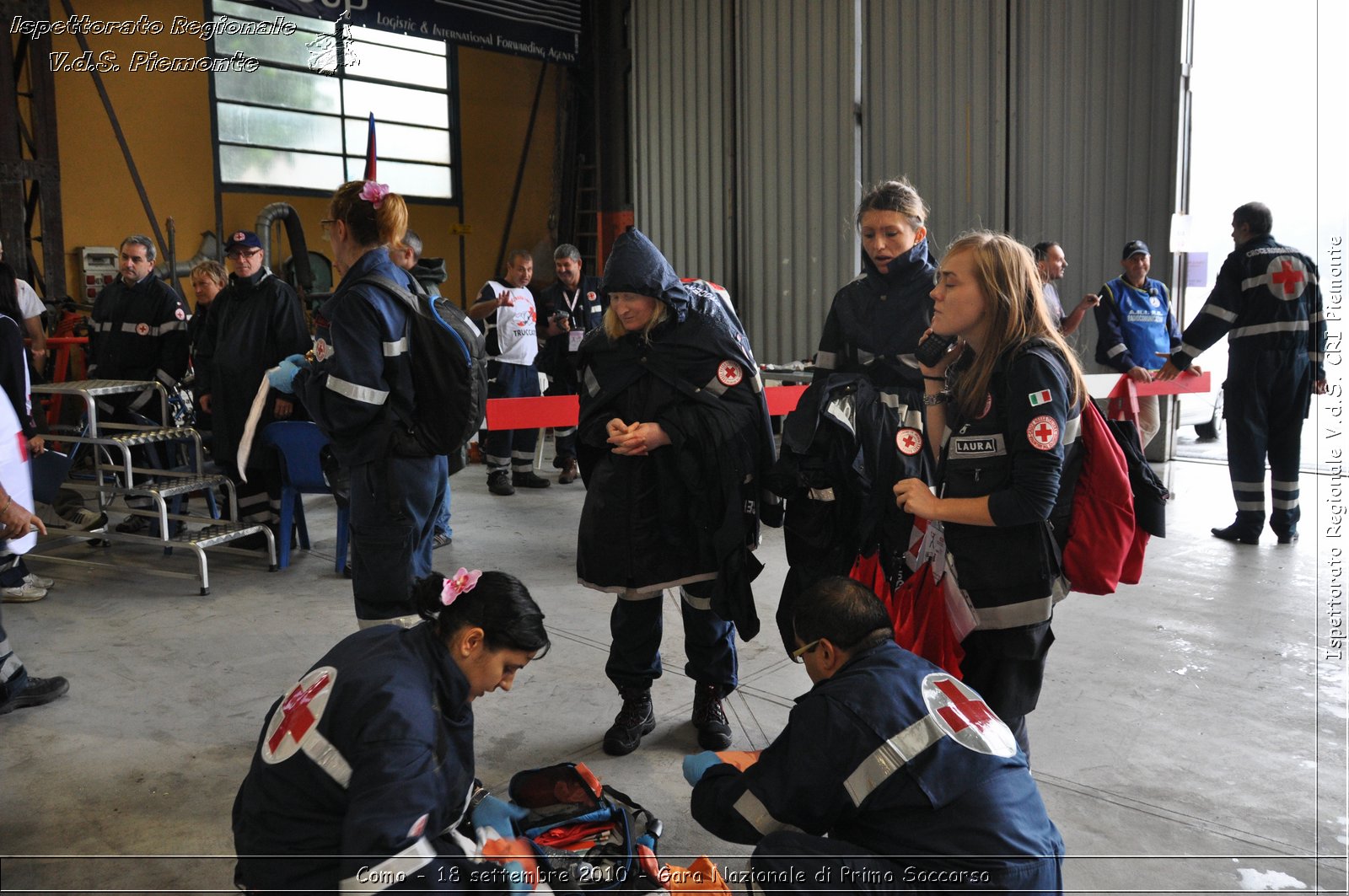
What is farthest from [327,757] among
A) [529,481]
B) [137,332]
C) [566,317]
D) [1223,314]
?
[566,317]

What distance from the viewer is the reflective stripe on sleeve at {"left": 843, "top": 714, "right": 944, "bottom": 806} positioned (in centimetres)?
177

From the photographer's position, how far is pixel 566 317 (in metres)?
7.64

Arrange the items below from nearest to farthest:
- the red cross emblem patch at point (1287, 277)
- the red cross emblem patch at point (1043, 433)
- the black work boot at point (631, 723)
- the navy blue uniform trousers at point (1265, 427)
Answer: the red cross emblem patch at point (1043, 433) < the black work boot at point (631, 723) < the red cross emblem patch at point (1287, 277) < the navy blue uniform trousers at point (1265, 427)

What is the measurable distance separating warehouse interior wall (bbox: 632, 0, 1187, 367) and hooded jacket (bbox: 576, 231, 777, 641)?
4.95m

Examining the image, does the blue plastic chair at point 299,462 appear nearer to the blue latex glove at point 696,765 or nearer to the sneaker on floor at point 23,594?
the sneaker on floor at point 23,594

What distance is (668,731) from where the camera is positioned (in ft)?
10.6

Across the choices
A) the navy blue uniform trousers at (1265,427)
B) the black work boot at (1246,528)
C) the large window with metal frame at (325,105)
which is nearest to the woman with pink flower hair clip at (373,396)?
the navy blue uniform trousers at (1265,427)

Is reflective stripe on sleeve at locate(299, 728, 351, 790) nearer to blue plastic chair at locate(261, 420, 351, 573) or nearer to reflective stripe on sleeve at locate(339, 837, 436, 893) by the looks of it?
reflective stripe on sleeve at locate(339, 837, 436, 893)

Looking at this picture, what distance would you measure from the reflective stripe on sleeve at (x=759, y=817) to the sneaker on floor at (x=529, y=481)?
5.49 m

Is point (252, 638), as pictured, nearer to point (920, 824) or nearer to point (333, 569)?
point (333, 569)

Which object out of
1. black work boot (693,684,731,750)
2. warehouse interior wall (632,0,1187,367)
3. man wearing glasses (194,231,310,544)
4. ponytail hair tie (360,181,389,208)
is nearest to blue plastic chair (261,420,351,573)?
man wearing glasses (194,231,310,544)

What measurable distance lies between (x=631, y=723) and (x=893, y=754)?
1452 millimetres

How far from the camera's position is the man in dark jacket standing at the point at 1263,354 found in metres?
5.14

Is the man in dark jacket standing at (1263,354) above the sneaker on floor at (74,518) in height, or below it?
above
